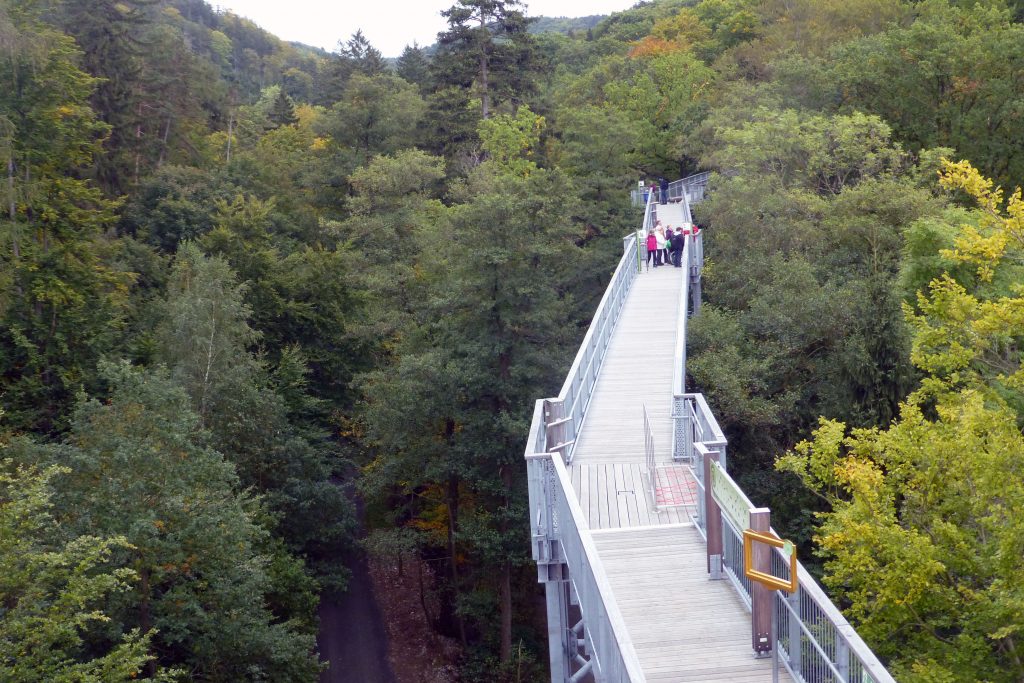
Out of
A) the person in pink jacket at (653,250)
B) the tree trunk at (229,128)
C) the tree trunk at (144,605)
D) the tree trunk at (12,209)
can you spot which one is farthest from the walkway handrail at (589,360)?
the tree trunk at (229,128)

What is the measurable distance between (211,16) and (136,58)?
313ft

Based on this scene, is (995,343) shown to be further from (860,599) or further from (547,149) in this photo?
(547,149)

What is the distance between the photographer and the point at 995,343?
1503 centimetres

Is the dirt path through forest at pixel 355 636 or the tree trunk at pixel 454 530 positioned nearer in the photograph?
the tree trunk at pixel 454 530

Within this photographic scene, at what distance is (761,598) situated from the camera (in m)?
7.35

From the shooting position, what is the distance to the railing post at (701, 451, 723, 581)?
8906mm

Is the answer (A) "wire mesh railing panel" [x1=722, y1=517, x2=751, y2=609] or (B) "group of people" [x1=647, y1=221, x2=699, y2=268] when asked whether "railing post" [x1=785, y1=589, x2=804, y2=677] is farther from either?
(B) "group of people" [x1=647, y1=221, x2=699, y2=268]

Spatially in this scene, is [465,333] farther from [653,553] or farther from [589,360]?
[653,553]

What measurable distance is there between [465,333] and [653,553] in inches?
560

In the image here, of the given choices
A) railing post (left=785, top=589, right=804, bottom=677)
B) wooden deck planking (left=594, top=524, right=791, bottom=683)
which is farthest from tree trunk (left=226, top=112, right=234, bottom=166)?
railing post (left=785, top=589, right=804, bottom=677)

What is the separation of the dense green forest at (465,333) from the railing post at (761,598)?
3.36m

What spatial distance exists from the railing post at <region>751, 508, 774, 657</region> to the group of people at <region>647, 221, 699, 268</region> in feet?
63.0

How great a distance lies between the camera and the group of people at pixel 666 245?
26.2 metres

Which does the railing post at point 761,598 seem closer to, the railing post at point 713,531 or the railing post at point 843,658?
the railing post at point 843,658
